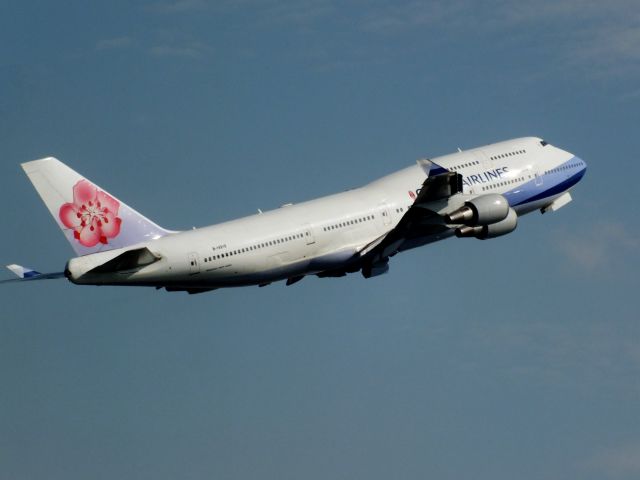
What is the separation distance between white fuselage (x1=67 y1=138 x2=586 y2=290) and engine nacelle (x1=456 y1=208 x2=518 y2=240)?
3.49ft

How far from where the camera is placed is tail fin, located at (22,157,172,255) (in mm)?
64000

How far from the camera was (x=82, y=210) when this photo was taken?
6456cm

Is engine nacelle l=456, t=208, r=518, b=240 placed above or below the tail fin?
below

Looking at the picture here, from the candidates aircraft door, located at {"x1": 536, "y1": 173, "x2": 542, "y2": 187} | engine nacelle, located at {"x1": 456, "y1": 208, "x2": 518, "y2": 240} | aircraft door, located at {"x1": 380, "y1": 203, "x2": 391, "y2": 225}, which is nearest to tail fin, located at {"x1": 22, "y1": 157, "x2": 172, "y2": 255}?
aircraft door, located at {"x1": 380, "y1": 203, "x2": 391, "y2": 225}

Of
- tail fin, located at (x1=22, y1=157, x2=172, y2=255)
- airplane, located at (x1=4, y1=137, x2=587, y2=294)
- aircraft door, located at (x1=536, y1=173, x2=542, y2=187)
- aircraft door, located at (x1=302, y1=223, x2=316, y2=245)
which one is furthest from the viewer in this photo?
aircraft door, located at (x1=536, y1=173, x2=542, y2=187)

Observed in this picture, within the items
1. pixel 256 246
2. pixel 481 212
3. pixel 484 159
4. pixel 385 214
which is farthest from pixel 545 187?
pixel 256 246

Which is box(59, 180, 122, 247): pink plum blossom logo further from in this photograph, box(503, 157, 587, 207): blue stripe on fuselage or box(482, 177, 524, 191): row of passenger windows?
box(503, 157, 587, 207): blue stripe on fuselage

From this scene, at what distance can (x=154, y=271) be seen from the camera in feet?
210

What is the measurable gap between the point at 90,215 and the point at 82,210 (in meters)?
0.43

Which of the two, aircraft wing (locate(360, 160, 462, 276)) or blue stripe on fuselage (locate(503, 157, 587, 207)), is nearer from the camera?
aircraft wing (locate(360, 160, 462, 276))

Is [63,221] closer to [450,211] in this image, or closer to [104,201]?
[104,201]

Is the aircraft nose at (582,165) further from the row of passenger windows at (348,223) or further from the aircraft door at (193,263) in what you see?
the aircraft door at (193,263)

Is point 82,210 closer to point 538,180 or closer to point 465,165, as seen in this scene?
point 465,165

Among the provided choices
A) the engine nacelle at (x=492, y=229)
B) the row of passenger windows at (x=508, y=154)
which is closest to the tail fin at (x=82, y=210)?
the engine nacelle at (x=492, y=229)
